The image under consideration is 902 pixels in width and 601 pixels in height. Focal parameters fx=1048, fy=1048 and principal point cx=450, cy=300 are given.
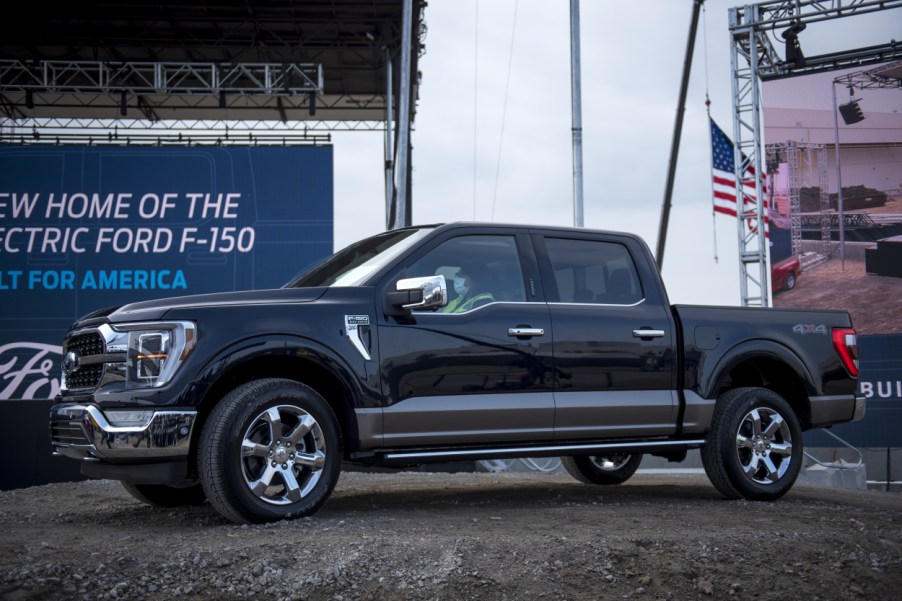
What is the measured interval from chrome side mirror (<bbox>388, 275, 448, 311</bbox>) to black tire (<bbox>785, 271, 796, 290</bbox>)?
2302 cm

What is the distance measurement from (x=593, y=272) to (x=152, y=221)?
17305 mm

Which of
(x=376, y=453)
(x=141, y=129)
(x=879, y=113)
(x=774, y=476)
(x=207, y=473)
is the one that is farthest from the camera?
(x=879, y=113)

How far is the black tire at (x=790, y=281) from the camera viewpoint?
27594 millimetres

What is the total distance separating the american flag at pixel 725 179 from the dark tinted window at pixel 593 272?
58.2ft

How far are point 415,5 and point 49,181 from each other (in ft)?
29.1

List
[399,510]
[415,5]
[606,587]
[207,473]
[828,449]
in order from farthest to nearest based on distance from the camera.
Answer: [415,5]
[828,449]
[399,510]
[207,473]
[606,587]

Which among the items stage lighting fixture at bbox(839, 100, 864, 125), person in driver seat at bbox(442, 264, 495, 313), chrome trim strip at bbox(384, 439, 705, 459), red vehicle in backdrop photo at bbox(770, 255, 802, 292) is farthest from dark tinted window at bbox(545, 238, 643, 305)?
stage lighting fixture at bbox(839, 100, 864, 125)

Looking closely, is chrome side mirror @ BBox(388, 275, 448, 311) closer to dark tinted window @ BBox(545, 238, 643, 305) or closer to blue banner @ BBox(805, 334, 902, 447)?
dark tinted window @ BBox(545, 238, 643, 305)

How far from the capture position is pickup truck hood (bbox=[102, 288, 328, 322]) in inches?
238

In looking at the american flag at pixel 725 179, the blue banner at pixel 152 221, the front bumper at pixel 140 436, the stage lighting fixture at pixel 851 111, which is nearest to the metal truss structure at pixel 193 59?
the blue banner at pixel 152 221

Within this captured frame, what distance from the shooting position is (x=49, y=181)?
22.9 m

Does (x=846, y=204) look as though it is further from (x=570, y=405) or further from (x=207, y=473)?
(x=207, y=473)

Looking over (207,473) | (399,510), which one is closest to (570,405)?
(399,510)

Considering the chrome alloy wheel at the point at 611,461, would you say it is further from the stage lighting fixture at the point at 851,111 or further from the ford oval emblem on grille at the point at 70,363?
the stage lighting fixture at the point at 851,111
